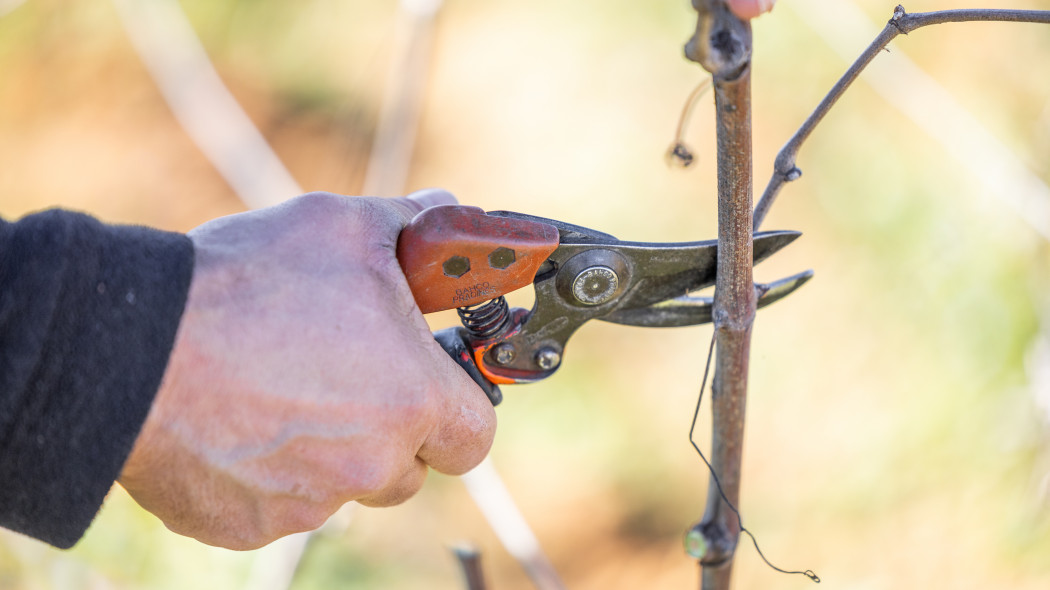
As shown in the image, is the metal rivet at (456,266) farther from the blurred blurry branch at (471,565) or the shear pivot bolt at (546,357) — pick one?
the blurred blurry branch at (471,565)

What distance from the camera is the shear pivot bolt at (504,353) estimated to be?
130 cm

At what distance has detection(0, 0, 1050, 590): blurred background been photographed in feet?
8.70

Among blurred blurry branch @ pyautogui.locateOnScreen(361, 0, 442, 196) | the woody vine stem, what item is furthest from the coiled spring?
blurred blurry branch @ pyautogui.locateOnScreen(361, 0, 442, 196)

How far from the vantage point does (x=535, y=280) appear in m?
1.26

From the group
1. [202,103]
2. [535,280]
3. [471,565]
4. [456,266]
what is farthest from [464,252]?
[202,103]

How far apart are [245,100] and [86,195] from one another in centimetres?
91

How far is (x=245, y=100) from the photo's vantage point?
4133 mm

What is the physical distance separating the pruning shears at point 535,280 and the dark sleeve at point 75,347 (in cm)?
35

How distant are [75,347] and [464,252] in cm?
51

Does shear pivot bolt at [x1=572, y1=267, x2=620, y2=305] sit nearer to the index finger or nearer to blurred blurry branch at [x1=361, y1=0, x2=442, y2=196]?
the index finger

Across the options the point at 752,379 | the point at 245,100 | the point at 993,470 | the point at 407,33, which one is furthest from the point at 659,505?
the point at 245,100

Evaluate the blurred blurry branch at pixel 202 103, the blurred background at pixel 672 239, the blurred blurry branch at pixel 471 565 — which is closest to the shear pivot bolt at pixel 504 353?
the blurred blurry branch at pixel 471 565

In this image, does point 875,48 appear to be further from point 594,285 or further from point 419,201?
point 419,201

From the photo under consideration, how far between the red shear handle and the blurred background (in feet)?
5.89
